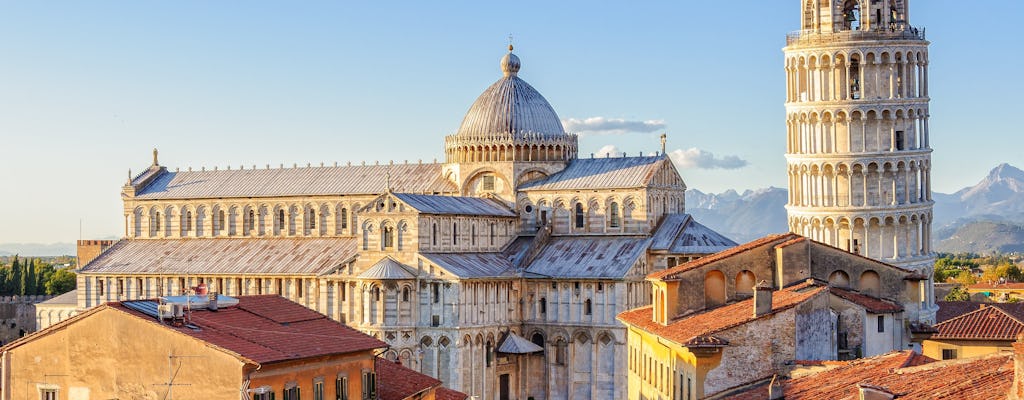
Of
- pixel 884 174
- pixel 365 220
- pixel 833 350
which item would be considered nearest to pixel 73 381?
pixel 833 350

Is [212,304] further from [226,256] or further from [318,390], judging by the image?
[226,256]

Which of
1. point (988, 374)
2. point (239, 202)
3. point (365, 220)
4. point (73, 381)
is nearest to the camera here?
point (988, 374)

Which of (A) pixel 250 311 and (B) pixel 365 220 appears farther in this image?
(B) pixel 365 220

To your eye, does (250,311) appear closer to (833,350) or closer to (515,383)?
(833,350)

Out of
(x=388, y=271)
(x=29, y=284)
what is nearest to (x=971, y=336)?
(x=388, y=271)

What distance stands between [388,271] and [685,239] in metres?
17.2

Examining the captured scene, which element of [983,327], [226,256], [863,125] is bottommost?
[983,327]

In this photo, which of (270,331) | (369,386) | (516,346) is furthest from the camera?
(516,346)

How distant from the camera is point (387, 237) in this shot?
291ft

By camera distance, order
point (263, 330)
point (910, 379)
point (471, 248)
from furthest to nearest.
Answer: point (471, 248) → point (263, 330) → point (910, 379)

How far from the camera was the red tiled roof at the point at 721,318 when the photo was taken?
48750 millimetres

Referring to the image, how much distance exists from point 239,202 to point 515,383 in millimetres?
27802

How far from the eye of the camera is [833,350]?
5081 centimetres

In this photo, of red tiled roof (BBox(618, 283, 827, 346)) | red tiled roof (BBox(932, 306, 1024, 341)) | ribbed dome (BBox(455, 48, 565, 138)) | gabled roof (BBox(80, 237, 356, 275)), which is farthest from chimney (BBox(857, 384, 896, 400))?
ribbed dome (BBox(455, 48, 565, 138))
